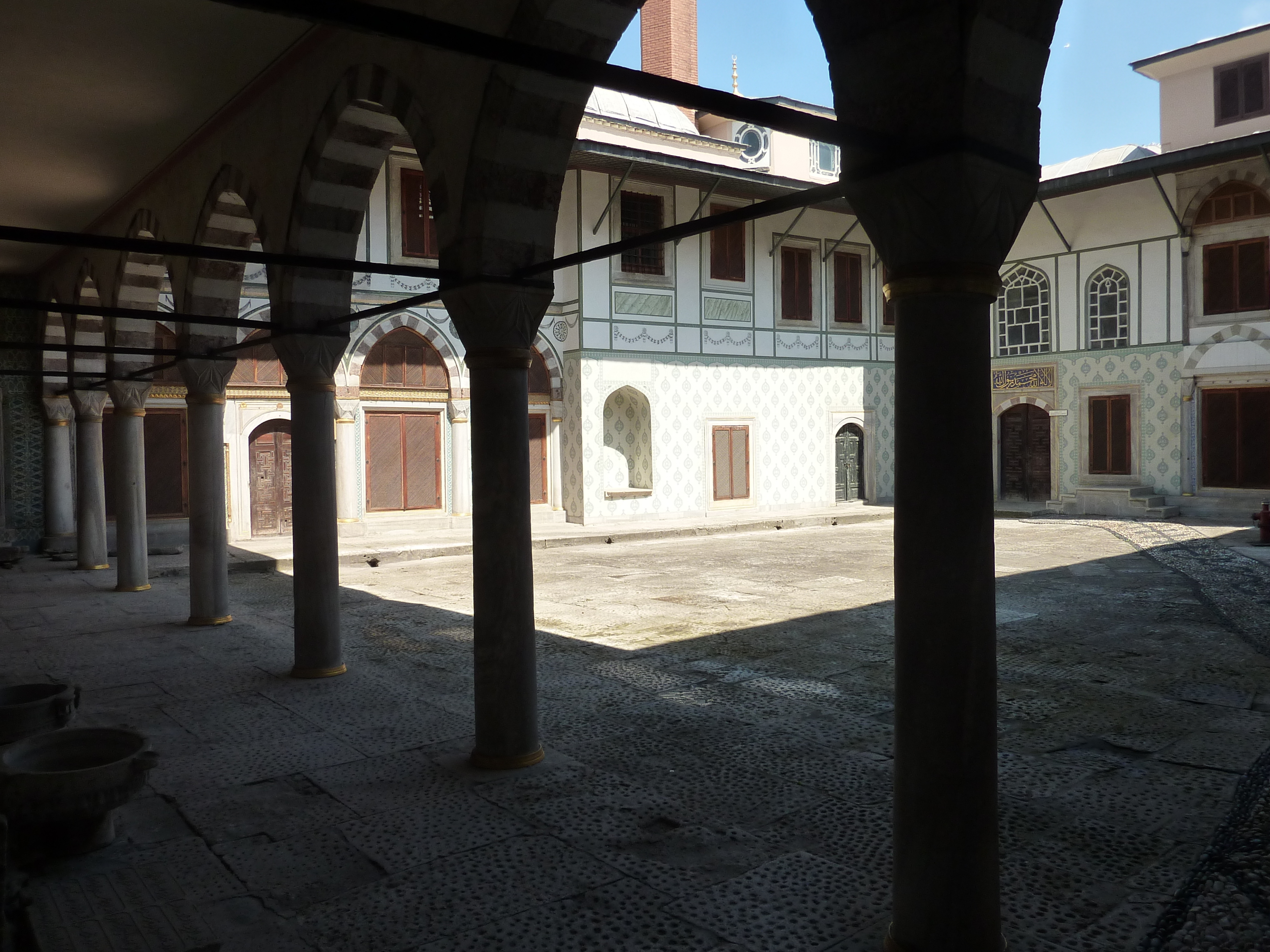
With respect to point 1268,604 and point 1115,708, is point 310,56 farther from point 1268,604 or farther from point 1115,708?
point 1268,604

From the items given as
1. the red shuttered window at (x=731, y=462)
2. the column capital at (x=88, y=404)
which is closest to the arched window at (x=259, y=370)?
the column capital at (x=88, y=404)

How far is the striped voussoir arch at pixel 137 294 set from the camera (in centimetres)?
924

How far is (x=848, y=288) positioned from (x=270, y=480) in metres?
12.2

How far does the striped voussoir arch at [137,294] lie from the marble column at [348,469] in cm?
488

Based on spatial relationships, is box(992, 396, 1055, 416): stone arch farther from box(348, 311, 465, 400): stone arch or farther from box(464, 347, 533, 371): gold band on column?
box(464, 347, 533, 371): gold band on column

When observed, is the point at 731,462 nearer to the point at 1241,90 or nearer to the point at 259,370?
the point at 259,370

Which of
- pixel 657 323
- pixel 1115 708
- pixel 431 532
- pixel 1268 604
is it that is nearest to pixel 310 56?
pixel 1115 708

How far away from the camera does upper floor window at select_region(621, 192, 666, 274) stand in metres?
17.4

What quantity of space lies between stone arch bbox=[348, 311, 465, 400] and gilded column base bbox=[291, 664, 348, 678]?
29.6 feet

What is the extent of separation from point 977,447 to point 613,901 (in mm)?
1906

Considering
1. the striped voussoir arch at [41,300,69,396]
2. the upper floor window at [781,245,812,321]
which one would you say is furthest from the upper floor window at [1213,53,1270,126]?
the striped voussoir arch at [41,300,69,396]

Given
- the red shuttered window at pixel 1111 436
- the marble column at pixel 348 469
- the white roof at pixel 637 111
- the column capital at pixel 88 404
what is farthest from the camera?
the white roof at pixel 637 111

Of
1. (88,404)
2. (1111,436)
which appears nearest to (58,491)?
(88,404)

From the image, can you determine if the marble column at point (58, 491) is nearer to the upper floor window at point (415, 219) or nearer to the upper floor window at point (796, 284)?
the upper floor window at point (415, 219)
